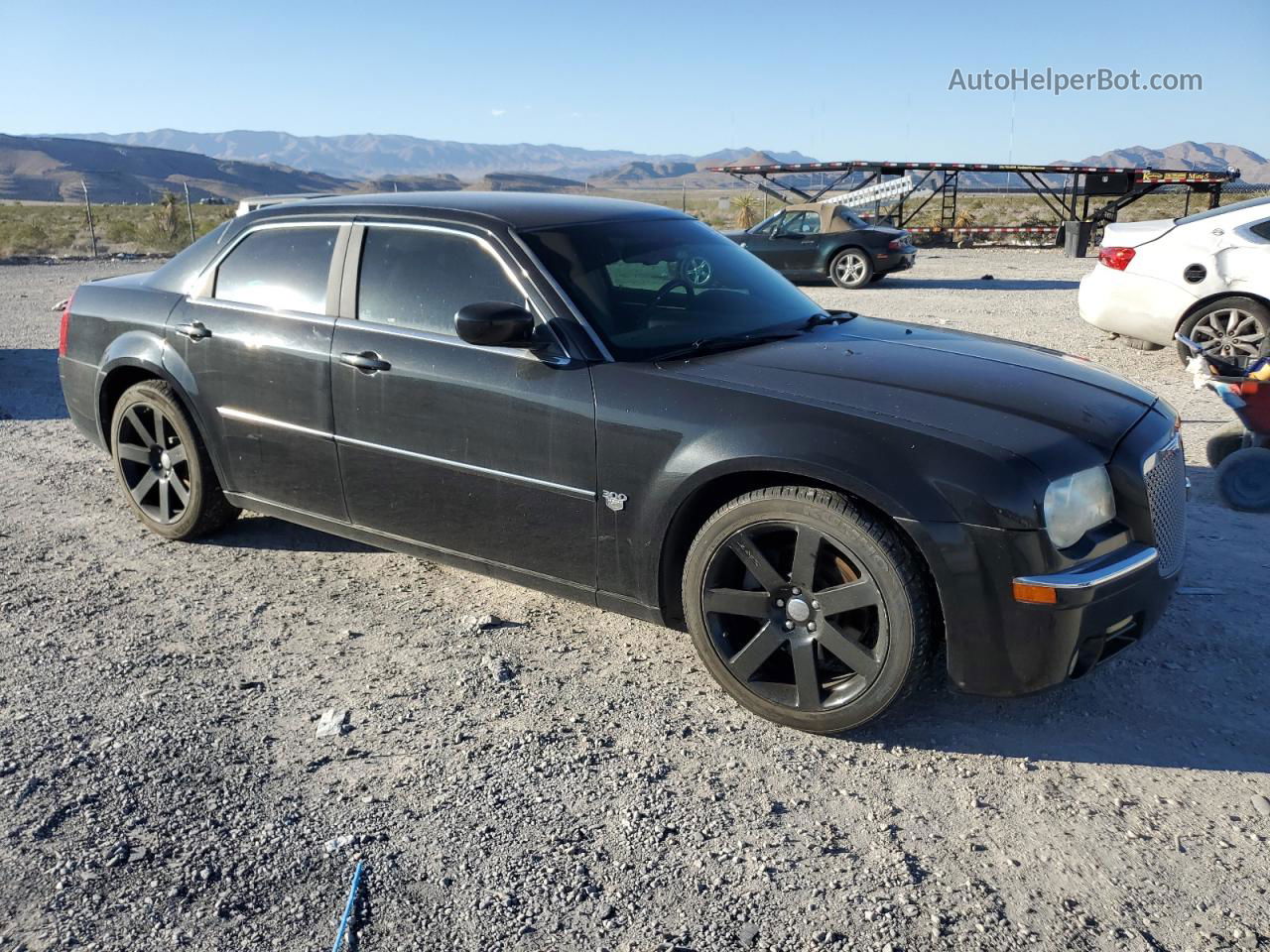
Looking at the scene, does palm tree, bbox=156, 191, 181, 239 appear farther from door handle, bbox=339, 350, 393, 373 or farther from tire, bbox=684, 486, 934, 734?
tire, bbox=684, 486, 934, 734

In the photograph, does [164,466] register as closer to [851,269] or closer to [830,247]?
[830,247]

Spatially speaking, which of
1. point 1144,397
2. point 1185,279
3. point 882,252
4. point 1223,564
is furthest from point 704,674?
point 882,252

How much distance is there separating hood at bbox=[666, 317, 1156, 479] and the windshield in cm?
22

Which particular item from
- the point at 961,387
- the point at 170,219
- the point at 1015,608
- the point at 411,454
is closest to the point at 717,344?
the point at 961,387

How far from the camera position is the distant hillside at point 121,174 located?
140m

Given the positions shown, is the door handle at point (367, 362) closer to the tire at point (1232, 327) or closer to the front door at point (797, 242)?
the tire at point (1232, 327)

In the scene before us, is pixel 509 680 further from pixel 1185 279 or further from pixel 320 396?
pixel 1185 279

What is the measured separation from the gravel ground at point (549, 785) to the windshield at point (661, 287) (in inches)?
49.1

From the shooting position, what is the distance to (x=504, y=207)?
4.41 metres

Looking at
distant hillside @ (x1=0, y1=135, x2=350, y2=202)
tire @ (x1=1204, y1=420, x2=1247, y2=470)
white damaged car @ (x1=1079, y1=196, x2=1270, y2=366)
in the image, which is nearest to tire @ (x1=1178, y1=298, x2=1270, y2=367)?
white damaged car @ (x1=1079, y1=196, x2=1270, y2=366)

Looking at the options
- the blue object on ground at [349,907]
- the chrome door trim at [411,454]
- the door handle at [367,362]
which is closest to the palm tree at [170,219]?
the chrome door trim at [411,454]

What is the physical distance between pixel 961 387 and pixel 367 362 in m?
2.29

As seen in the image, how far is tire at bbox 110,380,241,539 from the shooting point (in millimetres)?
5074

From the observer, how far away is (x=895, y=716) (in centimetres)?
366
